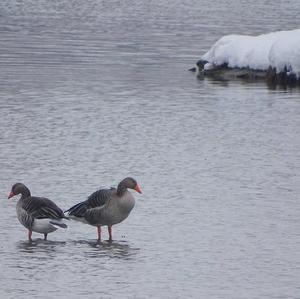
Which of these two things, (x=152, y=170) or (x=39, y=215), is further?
(x=152, y=170)

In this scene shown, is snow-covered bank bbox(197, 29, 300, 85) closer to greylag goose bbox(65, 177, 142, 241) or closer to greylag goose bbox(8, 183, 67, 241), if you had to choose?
greylag goose bbox(65, 177, 142, 241)

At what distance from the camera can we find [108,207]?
1689 centimetres

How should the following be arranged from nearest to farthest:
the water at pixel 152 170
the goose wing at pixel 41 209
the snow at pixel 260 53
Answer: the water at pixel 152 170, the goose wing at pixel 41 209, the snow at pixel 260 53

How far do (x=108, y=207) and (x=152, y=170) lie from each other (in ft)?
18.9

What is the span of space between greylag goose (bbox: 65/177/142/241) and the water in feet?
1.09

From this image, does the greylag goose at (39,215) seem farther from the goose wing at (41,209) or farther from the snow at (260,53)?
the snow at (260,53)

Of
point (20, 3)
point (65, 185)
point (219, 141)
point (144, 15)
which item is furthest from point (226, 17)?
point (65, 185)

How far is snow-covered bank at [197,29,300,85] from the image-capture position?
36594mm

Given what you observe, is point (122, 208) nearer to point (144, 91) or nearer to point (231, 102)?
point (231, 102)

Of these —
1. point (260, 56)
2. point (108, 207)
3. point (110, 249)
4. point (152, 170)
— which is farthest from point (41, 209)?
point (260, 56)

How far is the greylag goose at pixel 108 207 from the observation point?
16844 mm

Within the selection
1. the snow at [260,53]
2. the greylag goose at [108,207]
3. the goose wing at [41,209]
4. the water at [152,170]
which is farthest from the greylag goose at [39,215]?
the snow at [260,53]

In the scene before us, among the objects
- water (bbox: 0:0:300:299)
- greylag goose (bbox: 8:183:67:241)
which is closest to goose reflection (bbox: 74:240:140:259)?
water (bbox: 0:0:300:299)

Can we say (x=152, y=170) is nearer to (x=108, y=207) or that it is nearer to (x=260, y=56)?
(x=108, y=207)
